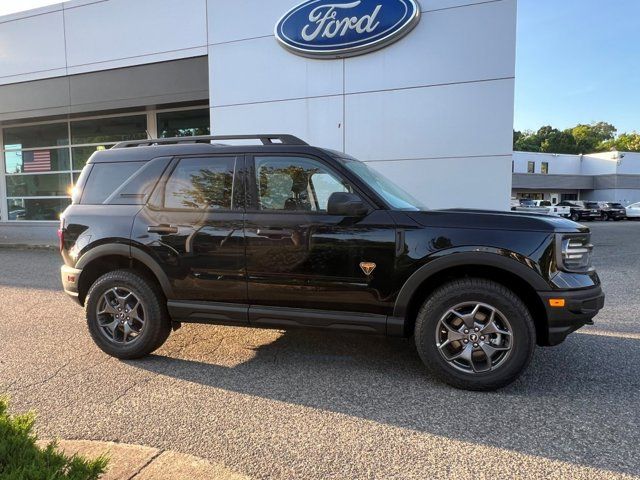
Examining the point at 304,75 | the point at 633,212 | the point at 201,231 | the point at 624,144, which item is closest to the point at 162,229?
the point at 201,231

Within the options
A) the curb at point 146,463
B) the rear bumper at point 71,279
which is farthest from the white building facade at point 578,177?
the curb at point 146,463

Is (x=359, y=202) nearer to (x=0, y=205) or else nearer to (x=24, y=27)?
(x=24, y=27)

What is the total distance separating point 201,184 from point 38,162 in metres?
14.4

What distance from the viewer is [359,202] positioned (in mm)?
3691

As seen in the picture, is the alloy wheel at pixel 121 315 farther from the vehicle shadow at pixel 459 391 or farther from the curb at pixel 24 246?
the curb at pixel 24 246

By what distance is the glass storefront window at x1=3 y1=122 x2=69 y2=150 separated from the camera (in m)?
15.3

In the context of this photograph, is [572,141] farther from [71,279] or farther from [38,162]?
[71,279]

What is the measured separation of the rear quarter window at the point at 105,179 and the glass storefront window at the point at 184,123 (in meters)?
9.16

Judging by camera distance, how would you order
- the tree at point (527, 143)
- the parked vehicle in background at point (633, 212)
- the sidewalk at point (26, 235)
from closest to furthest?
the sidewalk at point (26, 235) < the parked vehicle in background at point (633, 212) < the tree at point (527, 143)

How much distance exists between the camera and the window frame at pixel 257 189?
12.5 feet

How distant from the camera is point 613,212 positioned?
115 feet

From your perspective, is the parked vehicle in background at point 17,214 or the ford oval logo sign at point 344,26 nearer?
the ford oval logo sign at point 344,26

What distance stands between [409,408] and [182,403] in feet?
5.50

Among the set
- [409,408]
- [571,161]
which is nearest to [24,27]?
[409,408]
